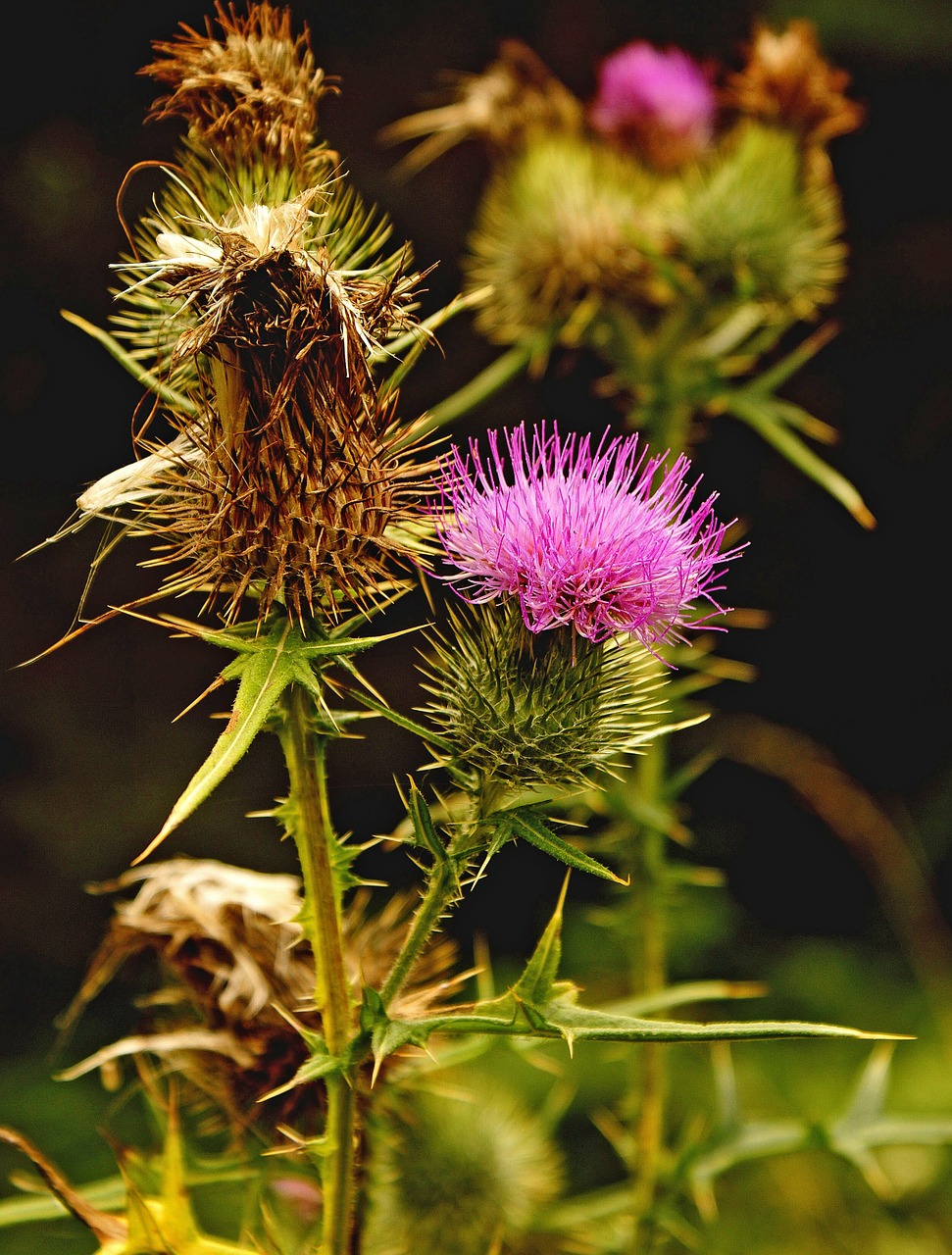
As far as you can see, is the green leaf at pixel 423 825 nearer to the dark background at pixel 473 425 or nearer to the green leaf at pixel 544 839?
the green leaf at pixel 544 839

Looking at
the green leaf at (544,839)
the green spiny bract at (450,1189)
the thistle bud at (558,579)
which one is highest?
the thistle bud at (558,579)

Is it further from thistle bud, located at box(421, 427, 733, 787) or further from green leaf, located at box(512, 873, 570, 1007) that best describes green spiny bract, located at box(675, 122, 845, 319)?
green leaf, located at box(512, 873, 570, 1007)

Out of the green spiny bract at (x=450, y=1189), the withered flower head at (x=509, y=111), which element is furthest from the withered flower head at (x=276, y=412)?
the withered flower head at (x=509, y=111)

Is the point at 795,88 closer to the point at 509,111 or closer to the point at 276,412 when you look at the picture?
the point at 509,111

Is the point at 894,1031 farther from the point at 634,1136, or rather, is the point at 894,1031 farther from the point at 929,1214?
the point at 634,1136

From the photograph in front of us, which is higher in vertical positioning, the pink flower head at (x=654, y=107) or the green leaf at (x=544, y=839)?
the pink flower head at (x=654, y=107)

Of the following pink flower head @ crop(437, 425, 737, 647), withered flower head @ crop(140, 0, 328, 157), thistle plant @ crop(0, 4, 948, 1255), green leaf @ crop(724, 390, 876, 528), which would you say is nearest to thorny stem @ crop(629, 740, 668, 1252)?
thistle plant @ crop(0, 4, 948, 1255)

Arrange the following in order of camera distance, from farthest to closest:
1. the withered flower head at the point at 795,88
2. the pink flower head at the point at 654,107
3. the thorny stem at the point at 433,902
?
the pink flower head at the point at 654,107 → the withered flower head at the point at 795,88 → the thorny stem at the point at 433,902

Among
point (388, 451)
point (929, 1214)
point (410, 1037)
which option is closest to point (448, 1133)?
point (410, 1037)
